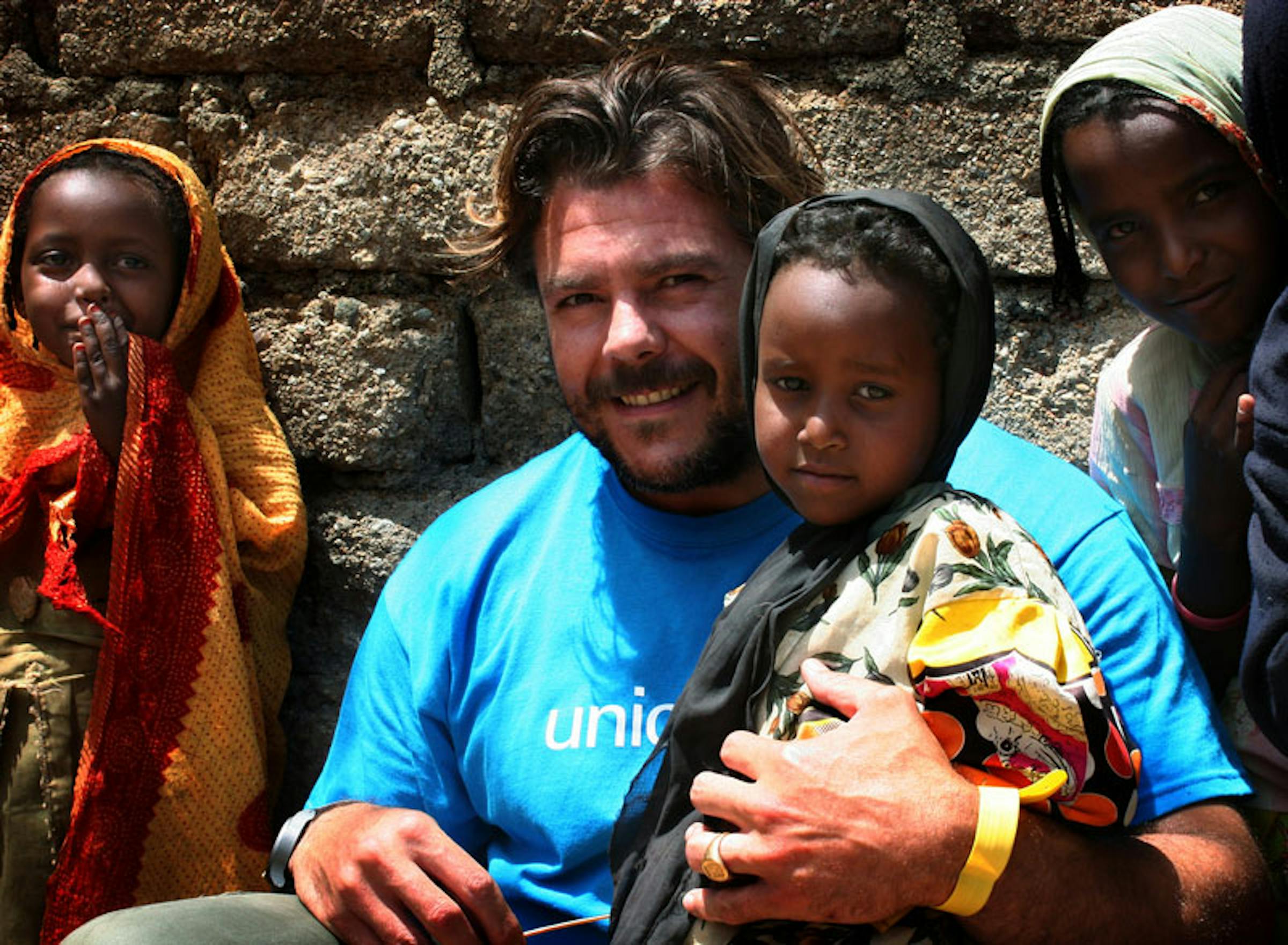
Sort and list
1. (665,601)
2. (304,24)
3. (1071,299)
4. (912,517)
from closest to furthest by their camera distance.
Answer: (912,517)
(665,601)
(1071,299)
(304,24)

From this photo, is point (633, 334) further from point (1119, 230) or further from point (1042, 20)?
point (1042, 20)

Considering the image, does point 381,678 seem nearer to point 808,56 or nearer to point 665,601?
point 665,601

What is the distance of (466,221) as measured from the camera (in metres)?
2.51

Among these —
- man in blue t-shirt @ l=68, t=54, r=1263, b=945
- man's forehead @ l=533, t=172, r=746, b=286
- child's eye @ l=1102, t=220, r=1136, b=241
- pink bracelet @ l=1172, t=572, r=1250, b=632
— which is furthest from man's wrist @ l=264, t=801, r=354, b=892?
child's eye @ l=1102, t=220, r=1136, b=241

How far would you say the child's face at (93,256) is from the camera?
7.73 ft

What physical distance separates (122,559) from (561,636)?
2.81 feet

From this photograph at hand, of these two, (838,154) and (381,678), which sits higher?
(838,154)

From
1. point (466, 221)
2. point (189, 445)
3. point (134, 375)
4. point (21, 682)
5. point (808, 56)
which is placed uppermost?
point (808, 56)

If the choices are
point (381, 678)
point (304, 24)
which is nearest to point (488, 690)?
point (381, 678)

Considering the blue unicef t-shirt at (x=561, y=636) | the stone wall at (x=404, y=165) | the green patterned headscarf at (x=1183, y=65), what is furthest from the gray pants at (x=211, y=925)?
the green patterned headscarf at (x=1183, y=65)

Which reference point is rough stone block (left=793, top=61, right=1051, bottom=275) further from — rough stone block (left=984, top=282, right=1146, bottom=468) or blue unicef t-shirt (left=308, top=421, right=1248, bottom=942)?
blue unicef t-shirt (left=308, top=421, right=1248, bottom=942)

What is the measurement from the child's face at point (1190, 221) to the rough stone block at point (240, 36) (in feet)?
4.53

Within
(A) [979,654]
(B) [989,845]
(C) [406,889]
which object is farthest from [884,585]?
(C) [406,889]

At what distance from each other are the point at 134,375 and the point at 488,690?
0.90 metres
